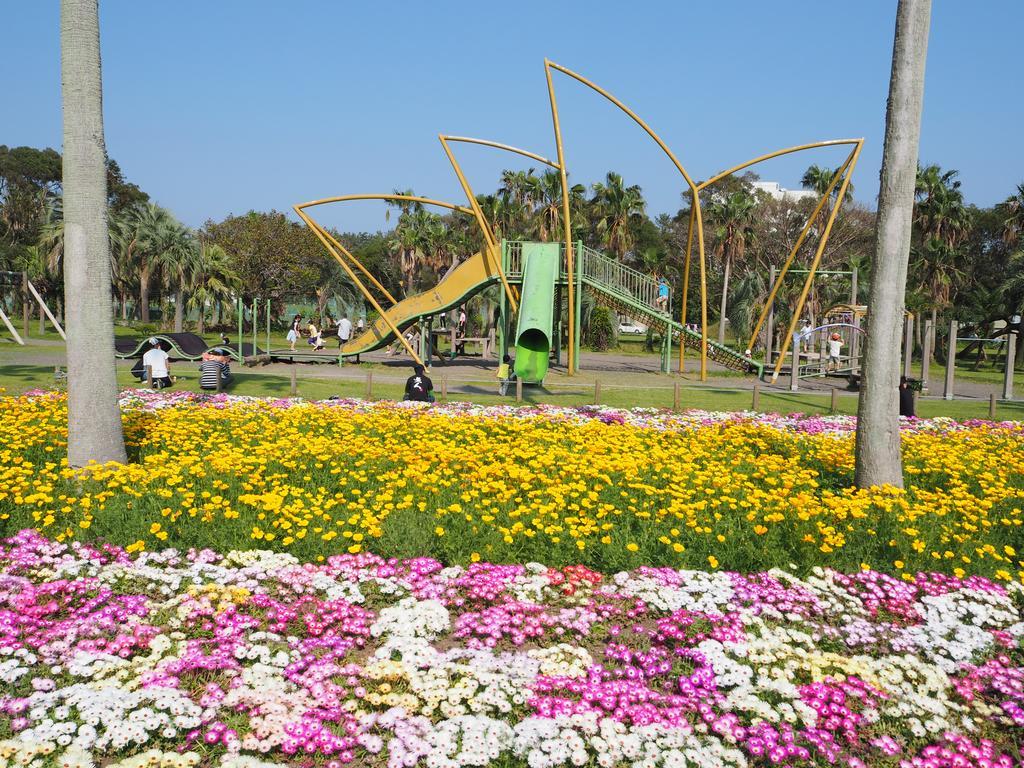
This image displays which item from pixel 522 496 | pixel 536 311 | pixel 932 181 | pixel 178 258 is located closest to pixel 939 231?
pixel 932 181

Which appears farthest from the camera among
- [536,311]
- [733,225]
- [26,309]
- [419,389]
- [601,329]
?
[733,225]

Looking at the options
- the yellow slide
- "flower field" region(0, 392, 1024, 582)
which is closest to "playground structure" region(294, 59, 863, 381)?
the yellow slide

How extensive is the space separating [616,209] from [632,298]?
92.1 ft

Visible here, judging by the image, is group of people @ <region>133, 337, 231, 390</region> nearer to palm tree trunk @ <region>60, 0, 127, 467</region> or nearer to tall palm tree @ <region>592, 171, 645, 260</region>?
palm tree trunk @ <region>60, 0, 127, 467</region>

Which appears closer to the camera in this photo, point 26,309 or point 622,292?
point 622,292

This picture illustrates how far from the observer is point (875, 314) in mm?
8453

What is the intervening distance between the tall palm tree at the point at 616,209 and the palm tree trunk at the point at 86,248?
47951 millimetres

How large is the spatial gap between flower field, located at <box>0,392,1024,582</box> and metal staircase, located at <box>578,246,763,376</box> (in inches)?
631

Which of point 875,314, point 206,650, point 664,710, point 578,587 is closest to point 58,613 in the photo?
point 206,650

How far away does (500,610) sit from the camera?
5605 mm

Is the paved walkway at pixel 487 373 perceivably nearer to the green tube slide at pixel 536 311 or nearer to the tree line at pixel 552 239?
the green tube slide at pixel 536 311

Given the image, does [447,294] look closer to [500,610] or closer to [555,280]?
[555,280]

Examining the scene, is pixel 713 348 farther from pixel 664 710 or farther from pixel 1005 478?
pixel 664 710

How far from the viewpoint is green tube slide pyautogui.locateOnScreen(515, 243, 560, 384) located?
19.7m
